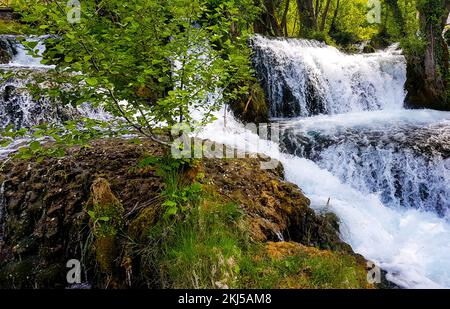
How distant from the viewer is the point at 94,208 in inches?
154

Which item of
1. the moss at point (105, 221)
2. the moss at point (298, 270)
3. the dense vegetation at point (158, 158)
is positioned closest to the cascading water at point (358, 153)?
the moss at point (298, 270)

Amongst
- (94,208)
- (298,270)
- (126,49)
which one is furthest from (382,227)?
(126,49)

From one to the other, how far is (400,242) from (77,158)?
535cm

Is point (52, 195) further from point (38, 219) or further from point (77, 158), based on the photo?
point (77, 158)

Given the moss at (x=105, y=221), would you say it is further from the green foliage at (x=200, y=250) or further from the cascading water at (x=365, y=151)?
the cascading water at (x=365, y=151)

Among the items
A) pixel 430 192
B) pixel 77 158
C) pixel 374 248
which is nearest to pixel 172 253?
pixel 77 158

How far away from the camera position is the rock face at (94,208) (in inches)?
160

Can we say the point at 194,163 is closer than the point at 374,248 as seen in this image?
Yes

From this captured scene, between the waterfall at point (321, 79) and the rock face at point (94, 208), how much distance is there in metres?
7.91

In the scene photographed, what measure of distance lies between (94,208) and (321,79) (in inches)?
453

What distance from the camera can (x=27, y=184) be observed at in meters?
4.89

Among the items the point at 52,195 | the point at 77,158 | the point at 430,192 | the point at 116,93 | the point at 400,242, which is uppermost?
the point at 116,93

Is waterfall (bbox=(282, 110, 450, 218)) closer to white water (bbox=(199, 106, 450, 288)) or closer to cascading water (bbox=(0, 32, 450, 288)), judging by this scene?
cascading water (bbox=(0, 32, 450, 288))

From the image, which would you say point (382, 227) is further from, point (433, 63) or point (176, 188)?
point (433, 63)
